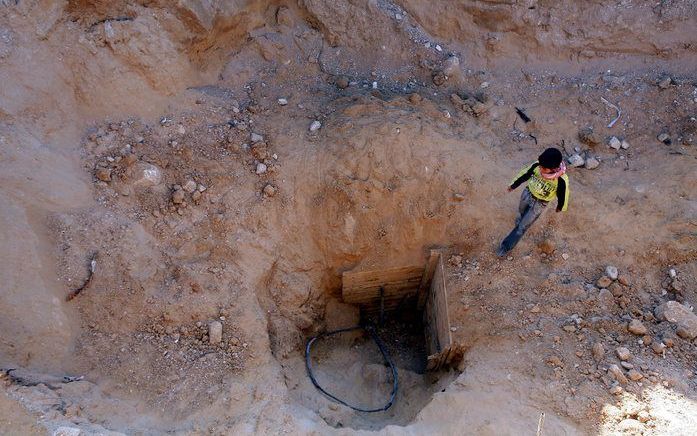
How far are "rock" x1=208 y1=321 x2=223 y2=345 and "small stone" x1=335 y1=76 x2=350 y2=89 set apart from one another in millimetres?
2682

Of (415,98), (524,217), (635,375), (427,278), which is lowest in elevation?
(427,278)

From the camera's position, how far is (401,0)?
5.52 meters

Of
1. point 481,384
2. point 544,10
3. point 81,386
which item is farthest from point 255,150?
point 544,10

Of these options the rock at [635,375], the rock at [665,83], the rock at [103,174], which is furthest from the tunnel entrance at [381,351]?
the rock at [665,83]

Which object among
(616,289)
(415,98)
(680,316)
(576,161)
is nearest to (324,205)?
(415,98)

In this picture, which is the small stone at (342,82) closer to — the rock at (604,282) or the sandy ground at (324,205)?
the sandy ground at (324,205)

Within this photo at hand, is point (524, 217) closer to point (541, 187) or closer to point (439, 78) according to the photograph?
point (541, 187)

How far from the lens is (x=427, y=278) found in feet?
17.6

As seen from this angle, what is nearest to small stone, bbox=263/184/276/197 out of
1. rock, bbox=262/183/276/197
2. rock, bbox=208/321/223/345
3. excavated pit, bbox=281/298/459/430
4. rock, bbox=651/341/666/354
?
rock, bbox=262/183/276/197

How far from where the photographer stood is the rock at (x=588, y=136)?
16.6ft

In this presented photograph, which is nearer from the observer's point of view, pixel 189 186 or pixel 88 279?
pixel 88 279

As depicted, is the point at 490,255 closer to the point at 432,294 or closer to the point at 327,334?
the point at 432,294

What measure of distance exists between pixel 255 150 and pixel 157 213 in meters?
1.07

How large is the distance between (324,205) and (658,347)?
9.76 ft
